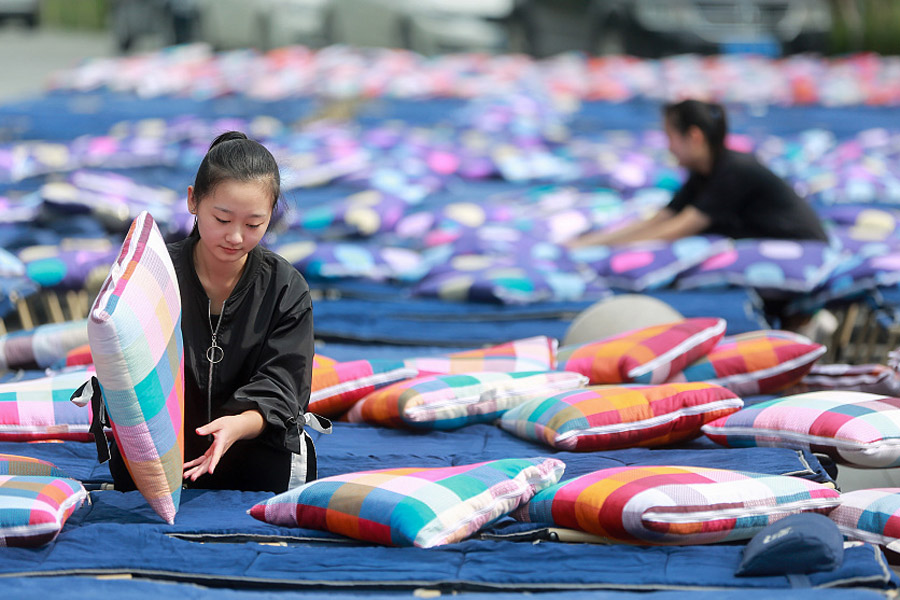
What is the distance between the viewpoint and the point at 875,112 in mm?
7320

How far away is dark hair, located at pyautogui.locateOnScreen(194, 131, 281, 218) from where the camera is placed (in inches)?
62.9

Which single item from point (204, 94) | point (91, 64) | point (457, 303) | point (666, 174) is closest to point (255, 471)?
point (457, 303)

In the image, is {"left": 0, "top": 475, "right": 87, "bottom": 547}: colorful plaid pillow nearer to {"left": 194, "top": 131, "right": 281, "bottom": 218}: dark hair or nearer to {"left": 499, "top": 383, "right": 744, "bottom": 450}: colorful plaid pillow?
{"left": 194, "top": 131, "right": 281, "bottom": 218}: dark hair

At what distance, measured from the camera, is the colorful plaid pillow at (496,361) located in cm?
236

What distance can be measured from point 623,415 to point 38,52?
11502mm

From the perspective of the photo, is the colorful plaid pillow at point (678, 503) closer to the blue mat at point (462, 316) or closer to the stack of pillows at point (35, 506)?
the stack of pillows at point (35, 506)

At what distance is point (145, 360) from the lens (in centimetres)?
148

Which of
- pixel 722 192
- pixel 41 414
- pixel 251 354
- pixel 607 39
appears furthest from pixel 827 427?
pixel 607 39

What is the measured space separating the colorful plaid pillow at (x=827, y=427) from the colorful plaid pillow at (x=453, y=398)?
369 millimetres

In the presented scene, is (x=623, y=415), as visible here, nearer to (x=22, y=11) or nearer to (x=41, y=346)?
(x=41, y=346)

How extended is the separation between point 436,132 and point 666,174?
5.30ft

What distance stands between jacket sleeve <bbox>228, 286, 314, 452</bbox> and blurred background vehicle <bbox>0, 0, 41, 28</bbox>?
13.6 m

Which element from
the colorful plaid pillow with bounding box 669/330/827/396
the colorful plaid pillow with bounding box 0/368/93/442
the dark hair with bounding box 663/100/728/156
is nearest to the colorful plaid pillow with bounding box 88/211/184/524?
the colorful plaid pillow with bounding box 0/368/93/442

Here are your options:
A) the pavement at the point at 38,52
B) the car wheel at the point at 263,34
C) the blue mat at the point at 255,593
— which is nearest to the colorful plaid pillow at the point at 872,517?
the blue mat at the point at 255,593
